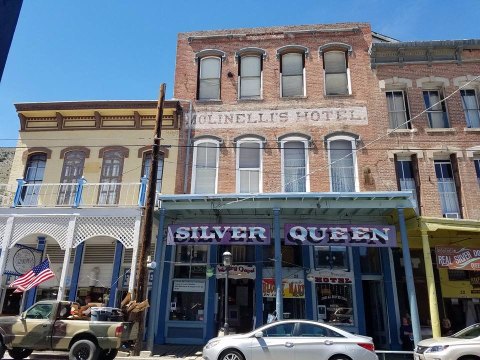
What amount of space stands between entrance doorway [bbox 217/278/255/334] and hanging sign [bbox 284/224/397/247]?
3.29 m

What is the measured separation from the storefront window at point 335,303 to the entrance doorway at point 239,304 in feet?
8.48

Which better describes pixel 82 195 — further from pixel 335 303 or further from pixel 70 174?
pixel 335 303

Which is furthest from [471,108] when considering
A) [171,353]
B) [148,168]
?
[171,353]

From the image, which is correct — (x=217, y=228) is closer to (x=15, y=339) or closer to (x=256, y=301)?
(x=256, y=301)

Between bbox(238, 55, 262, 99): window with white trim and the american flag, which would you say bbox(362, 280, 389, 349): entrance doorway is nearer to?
bbox(238, 55, 262, 99): window with white trim

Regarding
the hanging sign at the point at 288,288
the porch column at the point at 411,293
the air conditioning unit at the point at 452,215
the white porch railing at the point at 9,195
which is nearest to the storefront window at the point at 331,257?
the hanging sign at the point at 288,288

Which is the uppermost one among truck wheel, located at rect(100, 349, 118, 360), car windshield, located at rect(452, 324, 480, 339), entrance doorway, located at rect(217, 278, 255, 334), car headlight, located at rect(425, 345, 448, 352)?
entrance doorway, located at rect(217, 278, 255, 334)

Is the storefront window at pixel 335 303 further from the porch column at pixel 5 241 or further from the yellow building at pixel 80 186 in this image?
the porch column at pixel 5 241

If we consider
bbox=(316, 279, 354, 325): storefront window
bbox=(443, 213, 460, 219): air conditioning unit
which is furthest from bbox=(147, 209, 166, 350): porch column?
bbox=(443, 213, 460, 219): air conditioning unit

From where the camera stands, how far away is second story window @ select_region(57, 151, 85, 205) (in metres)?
16.4

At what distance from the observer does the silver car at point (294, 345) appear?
9086mm

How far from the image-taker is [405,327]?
43.7 ft

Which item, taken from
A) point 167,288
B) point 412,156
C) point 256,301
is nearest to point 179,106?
point 167,288

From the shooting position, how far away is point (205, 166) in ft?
54.6
